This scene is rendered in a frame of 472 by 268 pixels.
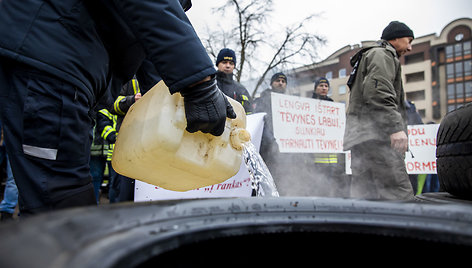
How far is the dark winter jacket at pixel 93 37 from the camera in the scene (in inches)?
39.8

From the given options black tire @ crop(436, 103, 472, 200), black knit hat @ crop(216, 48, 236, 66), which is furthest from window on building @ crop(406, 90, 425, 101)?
black tire @ crop(436, 103, 472, 200)

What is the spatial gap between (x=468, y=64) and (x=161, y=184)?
4282cm

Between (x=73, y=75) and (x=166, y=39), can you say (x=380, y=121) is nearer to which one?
(x=166, y=39)

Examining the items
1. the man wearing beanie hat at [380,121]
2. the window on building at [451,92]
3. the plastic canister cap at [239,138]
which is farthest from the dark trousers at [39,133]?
the window on building at [451,92]

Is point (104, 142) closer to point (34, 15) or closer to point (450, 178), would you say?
point (34, 15)

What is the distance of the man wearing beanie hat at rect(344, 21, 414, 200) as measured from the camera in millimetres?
2662

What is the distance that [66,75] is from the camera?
103 cm

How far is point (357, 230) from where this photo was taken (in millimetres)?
669

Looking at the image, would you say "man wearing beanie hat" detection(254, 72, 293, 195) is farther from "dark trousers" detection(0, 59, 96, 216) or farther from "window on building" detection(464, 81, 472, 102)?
"window on building" detection(464, 81, 472, 102)

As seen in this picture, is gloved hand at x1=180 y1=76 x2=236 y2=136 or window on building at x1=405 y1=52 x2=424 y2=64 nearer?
gloved hand at x1=180 y1=76 x2=236 y2=136

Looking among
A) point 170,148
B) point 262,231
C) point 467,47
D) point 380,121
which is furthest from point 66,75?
point 467,47

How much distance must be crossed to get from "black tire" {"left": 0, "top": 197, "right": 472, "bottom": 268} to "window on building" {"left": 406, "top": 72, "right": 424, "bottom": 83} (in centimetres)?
4101

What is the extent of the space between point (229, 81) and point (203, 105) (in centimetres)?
277

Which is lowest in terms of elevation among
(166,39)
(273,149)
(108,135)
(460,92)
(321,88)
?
(273,149)
